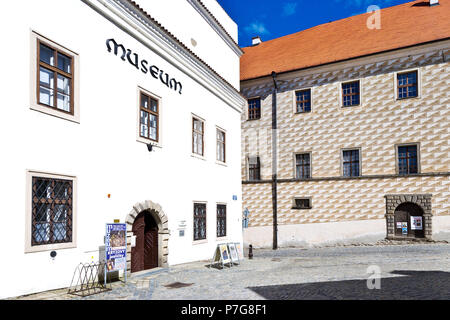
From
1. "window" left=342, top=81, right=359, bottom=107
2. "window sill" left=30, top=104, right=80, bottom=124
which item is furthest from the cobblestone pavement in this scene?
"window" left=342, top=81, right=359, bottom=107

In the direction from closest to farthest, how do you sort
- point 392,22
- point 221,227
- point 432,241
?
point 221,227
point 432,241
point 392,22

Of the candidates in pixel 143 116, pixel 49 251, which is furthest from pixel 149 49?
pixel 49 251

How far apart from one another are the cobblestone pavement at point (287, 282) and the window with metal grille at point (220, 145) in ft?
16.2

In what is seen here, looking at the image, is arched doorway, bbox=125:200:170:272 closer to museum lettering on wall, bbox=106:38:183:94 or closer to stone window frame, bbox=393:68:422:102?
museum lettering on wall, bbox=106:38:183:94

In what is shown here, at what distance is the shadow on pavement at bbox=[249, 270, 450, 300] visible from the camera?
923 cm

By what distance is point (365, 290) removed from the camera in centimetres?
1002

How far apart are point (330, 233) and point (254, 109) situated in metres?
9.26

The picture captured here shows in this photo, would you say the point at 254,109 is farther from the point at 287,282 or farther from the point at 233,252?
the point at 287,282

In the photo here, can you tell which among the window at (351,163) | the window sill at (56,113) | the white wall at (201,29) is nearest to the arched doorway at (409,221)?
the window at (351,163)

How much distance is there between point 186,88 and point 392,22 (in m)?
16.5

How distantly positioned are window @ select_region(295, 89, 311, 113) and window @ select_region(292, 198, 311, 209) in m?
5.42

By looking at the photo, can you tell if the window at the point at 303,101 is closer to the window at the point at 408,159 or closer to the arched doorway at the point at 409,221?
the window at the point at 408,159

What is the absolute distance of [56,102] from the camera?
9.69 m
